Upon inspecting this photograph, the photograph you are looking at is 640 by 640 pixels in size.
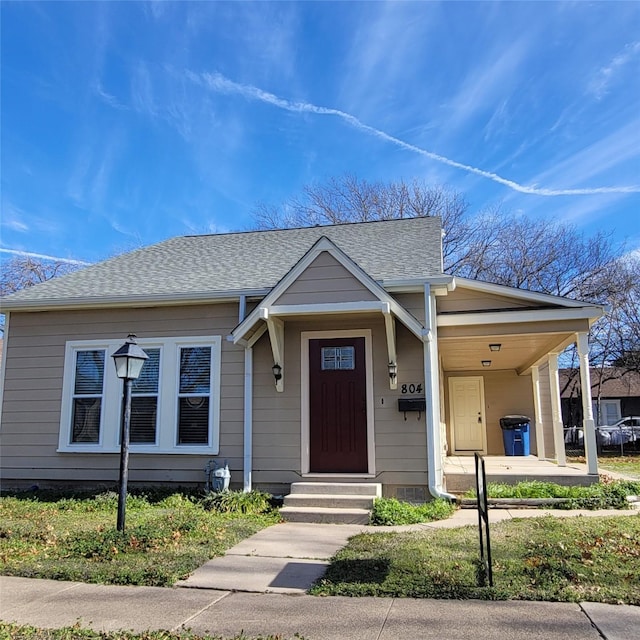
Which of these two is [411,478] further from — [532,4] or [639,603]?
[532,4]

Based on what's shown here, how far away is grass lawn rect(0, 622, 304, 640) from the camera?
138 inches

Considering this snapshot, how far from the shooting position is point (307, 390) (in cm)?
881

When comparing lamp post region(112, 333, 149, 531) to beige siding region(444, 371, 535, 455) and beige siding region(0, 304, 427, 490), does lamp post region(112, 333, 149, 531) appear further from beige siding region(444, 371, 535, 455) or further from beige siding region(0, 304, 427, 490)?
beige siding region(444, 371, 535, 455)

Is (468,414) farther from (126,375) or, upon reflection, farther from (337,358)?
(126,375)

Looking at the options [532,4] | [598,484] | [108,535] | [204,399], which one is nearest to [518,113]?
[532,4]

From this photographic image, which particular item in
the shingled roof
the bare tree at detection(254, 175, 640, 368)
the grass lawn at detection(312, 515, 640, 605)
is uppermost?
the bare tree at detection(254, 175, 640, 368)

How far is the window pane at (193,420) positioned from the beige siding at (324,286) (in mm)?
2302

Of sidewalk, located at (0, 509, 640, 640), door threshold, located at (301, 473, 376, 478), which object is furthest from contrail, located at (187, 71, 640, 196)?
sidewalk, located at (0, 509, 640, 640)

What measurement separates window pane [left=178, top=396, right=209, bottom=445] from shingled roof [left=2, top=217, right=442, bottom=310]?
176cm

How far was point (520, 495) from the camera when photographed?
8.21 m

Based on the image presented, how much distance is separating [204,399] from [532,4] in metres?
8.18

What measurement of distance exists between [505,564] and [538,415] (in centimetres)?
965

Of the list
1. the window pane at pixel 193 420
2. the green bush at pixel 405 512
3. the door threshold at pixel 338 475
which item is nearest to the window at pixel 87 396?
the window pane at pixel 193 420

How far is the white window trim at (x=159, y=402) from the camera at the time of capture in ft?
29.6
